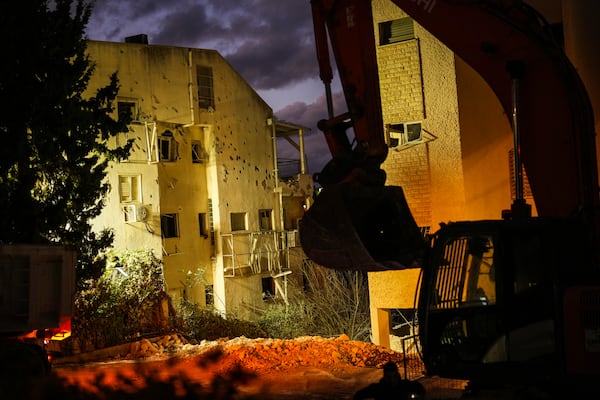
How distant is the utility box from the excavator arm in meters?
4.63

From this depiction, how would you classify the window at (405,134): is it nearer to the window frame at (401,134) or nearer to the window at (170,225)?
the window frame at (401,134)

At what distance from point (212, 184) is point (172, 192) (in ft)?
7.11

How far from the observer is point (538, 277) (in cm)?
675

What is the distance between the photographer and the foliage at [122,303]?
18500 mm

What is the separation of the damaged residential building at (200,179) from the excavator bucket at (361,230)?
17994 mm

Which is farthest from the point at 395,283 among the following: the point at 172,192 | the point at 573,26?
the point at 172,192

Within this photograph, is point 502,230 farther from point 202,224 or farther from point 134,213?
point 202,224

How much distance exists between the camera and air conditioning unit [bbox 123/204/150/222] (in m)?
25.7

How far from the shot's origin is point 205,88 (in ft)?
98.0

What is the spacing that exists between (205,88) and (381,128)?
855 inches

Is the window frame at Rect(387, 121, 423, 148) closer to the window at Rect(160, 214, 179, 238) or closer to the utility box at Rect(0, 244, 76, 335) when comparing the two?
the utility box at Rect(0, 244, 76, 335)

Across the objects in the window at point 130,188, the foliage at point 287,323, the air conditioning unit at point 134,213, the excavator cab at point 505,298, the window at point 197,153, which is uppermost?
the window at point 197,153

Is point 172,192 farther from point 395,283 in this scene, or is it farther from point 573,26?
point 573,26

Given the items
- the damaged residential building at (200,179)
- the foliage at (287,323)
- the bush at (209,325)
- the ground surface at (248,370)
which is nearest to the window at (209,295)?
the damaged residential building at (200,179)
